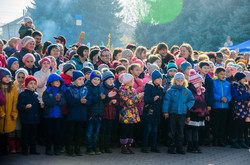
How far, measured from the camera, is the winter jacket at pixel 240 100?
8.14 metres

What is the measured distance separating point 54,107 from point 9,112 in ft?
2.77

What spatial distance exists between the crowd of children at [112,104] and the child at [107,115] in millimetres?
21

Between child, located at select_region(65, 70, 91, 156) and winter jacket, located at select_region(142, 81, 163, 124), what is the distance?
1.34 metres

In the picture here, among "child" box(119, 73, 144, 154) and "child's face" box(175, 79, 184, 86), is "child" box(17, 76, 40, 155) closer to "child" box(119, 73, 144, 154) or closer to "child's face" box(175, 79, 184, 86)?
"child" box(119, 73, 144, 154)

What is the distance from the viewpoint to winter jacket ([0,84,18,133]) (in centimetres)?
626

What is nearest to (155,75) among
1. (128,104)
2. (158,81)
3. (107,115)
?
(158,81)

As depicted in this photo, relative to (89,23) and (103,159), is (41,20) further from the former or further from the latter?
(103,159)

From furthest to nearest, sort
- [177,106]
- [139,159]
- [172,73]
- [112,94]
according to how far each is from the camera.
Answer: [172,73], [177,106], [112,94], [139,159]

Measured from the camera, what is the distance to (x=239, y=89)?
8.15 metres

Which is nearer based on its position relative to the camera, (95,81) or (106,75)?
(95,81)

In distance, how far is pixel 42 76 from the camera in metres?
6.93

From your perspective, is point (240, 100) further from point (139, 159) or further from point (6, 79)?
point (6, 79)

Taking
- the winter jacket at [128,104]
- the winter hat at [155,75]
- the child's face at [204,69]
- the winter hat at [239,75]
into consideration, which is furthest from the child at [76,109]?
the winter hat at [239,75]

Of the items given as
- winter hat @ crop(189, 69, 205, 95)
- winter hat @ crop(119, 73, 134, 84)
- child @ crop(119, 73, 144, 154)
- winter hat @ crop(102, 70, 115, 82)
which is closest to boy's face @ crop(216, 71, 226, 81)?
winter hat @ crop(189, 69, 205, 95)
